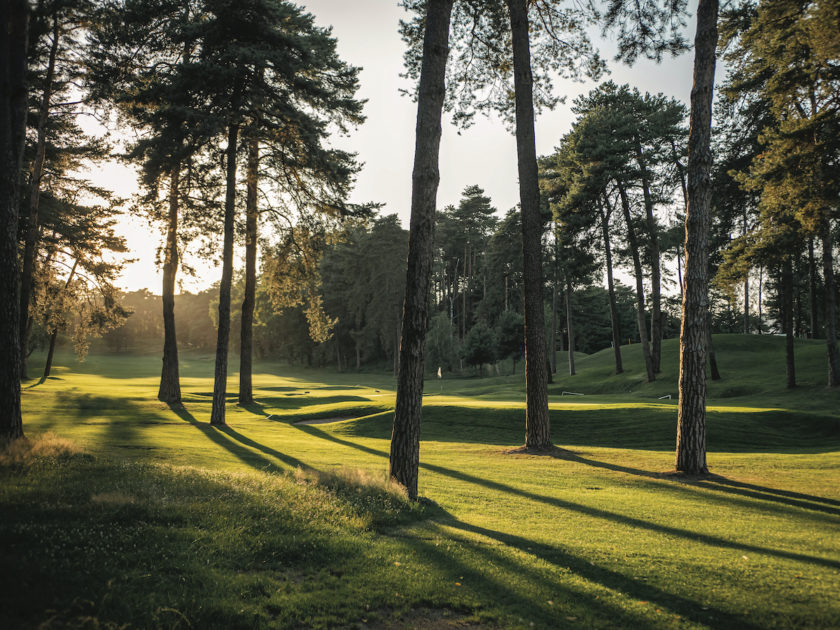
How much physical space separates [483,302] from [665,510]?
62957 mm

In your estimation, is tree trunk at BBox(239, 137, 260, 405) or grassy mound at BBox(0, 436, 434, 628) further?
tree trunk at BBox(239, 137, 260, 405)

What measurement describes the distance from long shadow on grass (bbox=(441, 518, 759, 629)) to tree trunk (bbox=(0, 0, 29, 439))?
29.5 feet

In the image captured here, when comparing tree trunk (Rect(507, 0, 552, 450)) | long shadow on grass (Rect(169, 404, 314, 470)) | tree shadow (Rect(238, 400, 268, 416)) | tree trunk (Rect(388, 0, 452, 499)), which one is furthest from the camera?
tree shadow (Rect(238, 400, 268, 416))

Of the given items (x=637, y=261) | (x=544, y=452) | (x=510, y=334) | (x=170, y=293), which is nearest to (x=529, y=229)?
(x=544, y=452)

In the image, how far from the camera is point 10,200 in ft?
31.7

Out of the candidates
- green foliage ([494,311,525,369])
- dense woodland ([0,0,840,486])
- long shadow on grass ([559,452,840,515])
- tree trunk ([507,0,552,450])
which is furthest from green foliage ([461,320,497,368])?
long shadow on grass ([559,452,840,515])

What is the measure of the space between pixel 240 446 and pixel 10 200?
8249 mm

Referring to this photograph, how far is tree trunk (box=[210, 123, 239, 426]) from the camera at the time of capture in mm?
20109

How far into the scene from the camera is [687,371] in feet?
36.6

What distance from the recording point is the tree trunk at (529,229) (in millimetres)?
13953

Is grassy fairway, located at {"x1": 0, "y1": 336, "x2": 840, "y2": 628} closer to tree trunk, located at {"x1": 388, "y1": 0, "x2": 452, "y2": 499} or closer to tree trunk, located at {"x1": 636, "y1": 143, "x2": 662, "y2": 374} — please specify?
tree trunk, located at {"x1": 388, "y1": 0, "x2": 452, "y2": 499}

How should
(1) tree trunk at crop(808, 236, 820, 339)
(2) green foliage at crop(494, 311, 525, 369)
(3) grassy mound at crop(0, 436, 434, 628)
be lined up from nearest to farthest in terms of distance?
(3) grassy mound at crop(0, 436, 434, 628), (1) tree trunk at crop(808, 236, 820, 339), (2) green foliage at crop(494, 311, 525, 369)

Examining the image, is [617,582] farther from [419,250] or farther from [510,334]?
[510,334]

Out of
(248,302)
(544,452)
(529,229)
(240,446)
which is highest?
(529,229)
